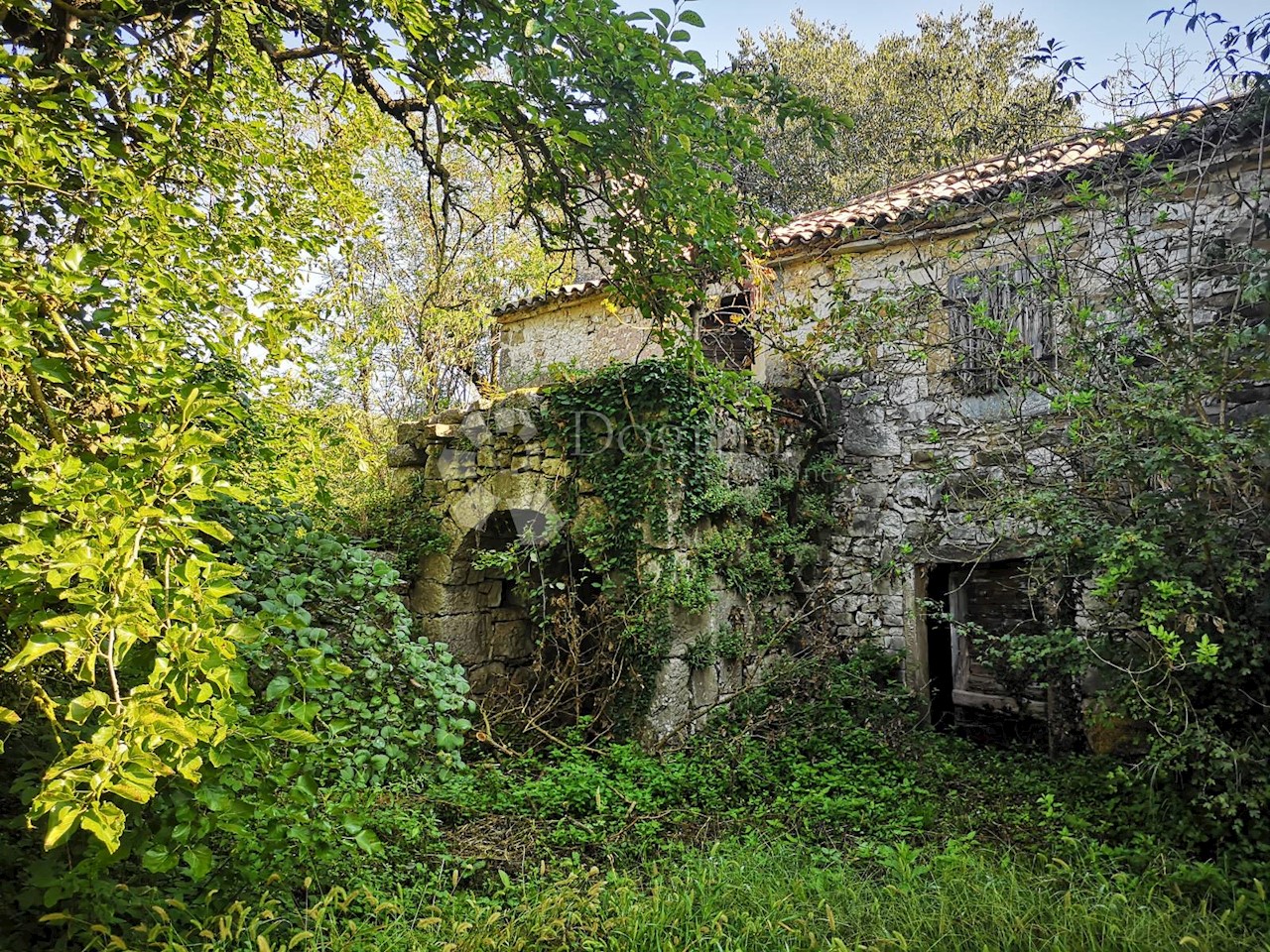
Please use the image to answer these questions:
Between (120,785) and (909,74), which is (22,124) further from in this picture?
(909,74)

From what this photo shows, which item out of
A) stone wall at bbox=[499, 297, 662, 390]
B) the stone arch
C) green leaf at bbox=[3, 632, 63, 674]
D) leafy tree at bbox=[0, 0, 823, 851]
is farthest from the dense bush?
stone wall at bbox=[499, 297, 662, 390]

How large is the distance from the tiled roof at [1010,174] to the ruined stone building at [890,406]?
0.11 feet

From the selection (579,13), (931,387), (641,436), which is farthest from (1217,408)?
(579,13)

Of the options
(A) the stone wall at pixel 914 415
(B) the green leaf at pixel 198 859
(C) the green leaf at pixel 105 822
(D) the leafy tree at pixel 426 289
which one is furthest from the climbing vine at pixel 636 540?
(D) the leafy tree at pixel 426 289

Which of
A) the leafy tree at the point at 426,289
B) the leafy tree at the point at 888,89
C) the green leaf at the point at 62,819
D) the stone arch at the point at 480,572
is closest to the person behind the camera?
the green leaf at the point at 62,819

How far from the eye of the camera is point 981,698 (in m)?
7.57

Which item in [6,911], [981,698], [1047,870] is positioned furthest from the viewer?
[981,698]

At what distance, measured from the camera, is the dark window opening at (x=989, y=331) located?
5316 millimetres

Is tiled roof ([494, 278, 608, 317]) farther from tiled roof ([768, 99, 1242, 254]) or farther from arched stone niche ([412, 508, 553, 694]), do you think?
arched stone niche ([412, 508, 553, 694])

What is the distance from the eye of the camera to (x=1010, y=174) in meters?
5.44

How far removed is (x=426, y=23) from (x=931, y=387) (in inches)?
201

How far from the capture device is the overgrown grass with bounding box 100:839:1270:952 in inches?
102

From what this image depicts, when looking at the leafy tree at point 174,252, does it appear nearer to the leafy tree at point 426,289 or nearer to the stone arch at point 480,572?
the stone arch at point 480,572

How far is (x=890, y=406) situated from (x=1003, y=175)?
202cm
